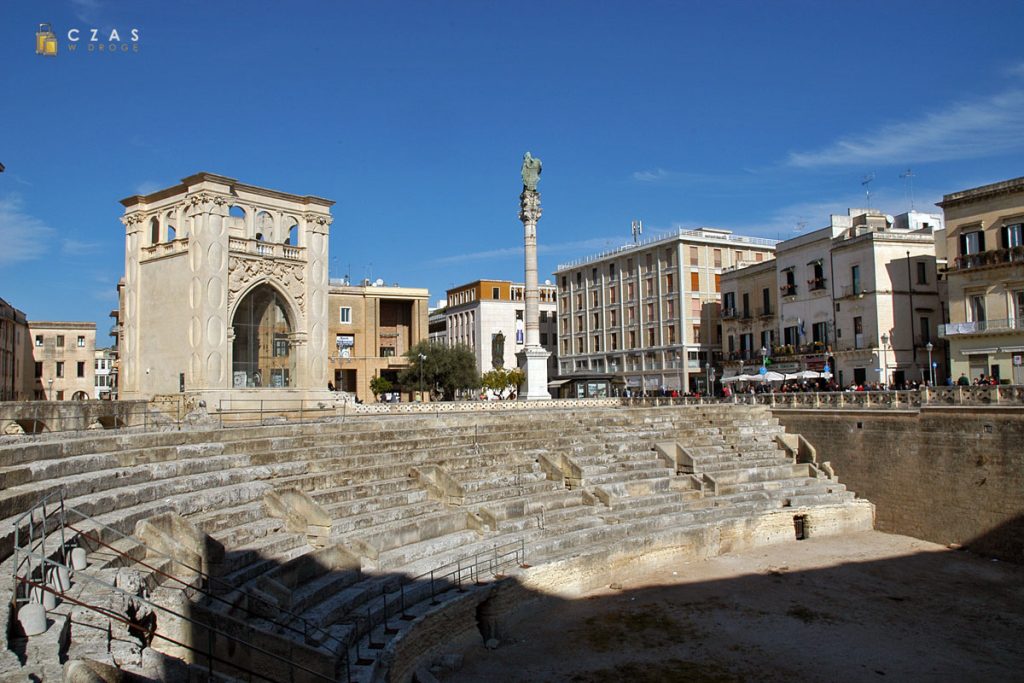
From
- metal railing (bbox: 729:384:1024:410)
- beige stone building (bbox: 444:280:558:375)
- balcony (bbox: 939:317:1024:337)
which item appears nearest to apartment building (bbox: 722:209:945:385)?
balcony (bbox: 939:317:1024:337)

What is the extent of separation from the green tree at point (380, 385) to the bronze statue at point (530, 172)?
21.5 m

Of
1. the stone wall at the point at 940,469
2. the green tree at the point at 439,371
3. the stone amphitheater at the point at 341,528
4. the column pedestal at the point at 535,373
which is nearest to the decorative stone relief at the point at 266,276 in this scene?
A: the stone amphitheater at the point at 341,528

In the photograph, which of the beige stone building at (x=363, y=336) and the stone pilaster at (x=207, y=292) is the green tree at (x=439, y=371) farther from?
the stone pilaster at (x=207, y=292)

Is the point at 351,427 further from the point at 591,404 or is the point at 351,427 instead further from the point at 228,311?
the point at 591,404

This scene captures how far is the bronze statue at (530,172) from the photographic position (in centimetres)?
3716

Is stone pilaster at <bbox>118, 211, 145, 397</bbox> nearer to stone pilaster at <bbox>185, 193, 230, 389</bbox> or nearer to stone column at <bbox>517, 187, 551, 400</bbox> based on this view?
stone pilaster at <bbox>185, 193, 230, 389</bbox>

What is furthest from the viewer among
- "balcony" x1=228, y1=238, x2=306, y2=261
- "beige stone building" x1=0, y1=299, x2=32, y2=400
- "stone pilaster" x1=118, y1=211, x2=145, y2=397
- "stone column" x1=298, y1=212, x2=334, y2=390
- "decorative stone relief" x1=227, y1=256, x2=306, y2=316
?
"beige stone building" x1=0, y1=299, x2=32, y2=400

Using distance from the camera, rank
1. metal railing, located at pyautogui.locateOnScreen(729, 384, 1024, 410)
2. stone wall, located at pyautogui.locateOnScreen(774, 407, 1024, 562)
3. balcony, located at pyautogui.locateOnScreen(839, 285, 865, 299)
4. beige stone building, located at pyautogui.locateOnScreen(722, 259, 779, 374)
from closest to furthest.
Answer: stone wall, located at pyautogui.locateOnScreen(774, 407, 1024, 562), metal railing, located at pyautogui.locateOnScreen(729, 384, 1024, 410), balcony, located at pyautogui.locateOnScreen(839, 285, 865, 299), beige stone building, located at pyautogui.locateOnScreen(722, 259, 779, 374)

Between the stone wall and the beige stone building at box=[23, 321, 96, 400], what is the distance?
52320 mm

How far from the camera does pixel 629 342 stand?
195 feet

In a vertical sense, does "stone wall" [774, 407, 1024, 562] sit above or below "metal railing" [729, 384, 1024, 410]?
below

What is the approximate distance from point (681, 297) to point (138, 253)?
35.6 metres

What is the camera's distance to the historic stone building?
88.0 feet

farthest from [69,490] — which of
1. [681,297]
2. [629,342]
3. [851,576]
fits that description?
[629,342]
